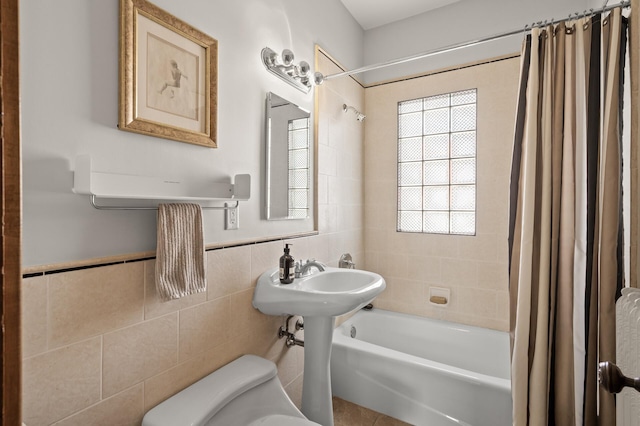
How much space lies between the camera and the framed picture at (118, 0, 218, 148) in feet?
3.46

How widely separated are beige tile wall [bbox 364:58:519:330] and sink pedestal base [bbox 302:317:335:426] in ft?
3.90

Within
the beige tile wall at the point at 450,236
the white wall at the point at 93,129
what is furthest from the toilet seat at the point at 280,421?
the beige tile wall at the point at 450,236

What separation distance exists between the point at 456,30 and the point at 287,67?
147 centimetres

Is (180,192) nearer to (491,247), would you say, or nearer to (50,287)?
(50,287)

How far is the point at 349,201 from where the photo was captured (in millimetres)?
2518

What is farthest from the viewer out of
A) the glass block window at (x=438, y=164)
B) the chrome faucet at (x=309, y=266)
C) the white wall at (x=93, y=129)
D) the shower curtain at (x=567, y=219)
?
the glass block window at (x=438, y=164)

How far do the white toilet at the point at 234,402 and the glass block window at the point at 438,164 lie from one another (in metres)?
1.63

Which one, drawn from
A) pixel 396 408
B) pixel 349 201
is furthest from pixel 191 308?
pixel 349 201

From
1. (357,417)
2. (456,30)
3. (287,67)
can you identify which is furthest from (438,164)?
(357,417)

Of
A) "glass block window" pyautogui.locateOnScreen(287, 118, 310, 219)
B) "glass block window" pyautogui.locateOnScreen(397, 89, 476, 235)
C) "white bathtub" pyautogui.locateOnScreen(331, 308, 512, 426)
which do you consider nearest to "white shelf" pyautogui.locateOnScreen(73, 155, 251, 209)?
"glass block window" pyautogui.locateOnScreen(287, 118, 310, 219)

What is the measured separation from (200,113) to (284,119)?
22.2 inches

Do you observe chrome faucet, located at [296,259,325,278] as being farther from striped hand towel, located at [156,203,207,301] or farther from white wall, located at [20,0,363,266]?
striped hand towel, located at [156,203,207,301]

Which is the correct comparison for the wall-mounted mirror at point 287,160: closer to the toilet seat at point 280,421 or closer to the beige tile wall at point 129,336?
the beige tile wall at point 129,336

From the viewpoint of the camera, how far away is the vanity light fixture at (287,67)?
5.36 feet
